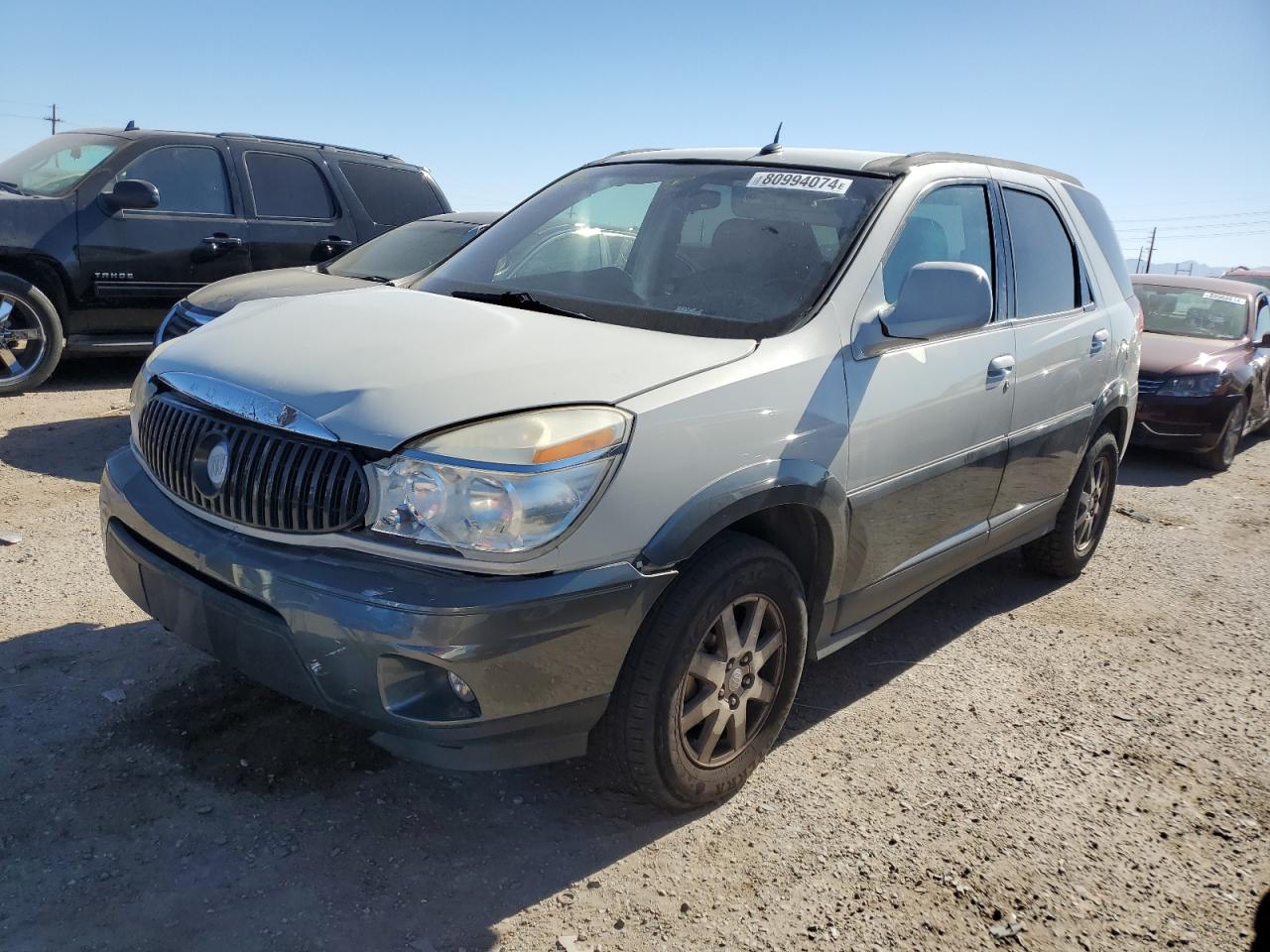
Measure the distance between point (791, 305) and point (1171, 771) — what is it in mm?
2044

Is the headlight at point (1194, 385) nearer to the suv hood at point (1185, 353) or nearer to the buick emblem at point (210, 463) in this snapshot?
the suv hood at point (1185, 353)

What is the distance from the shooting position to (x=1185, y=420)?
837 centimetres

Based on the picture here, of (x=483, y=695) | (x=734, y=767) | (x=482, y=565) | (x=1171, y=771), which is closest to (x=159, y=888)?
(x=483, y=695)

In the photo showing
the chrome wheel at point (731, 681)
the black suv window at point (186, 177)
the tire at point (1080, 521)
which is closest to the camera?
the chrome wheel at point (731, 681)

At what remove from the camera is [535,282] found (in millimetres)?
3537

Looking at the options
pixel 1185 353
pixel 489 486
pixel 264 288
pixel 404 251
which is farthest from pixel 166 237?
pixel 1185 353

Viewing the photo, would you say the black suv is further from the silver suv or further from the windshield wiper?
the windshield wiper

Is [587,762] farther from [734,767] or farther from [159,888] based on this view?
[159,888]

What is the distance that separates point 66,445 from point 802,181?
Answer: 4.92 metres

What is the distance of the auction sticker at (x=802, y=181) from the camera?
11.5 feet

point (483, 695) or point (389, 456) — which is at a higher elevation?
point (389, 456)

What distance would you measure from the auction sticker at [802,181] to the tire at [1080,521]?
6.97 feet

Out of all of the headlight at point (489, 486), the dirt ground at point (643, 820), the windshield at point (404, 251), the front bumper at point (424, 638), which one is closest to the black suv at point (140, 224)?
the windshield at point (404, 251)

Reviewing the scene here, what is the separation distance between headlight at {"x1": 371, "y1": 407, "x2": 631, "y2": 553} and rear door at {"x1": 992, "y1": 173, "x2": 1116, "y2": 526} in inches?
88.8
